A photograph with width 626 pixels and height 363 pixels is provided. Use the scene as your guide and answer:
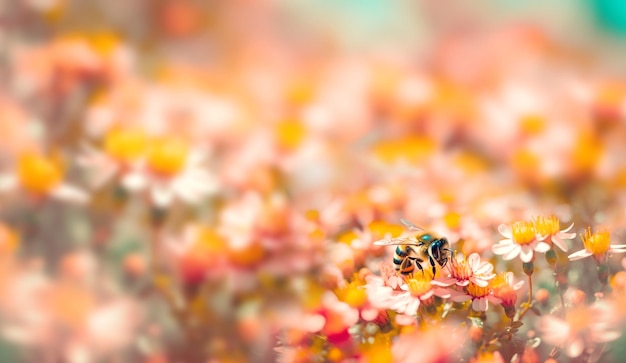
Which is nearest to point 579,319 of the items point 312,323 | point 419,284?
point 419,284

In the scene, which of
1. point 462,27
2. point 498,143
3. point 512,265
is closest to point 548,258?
point 512,265

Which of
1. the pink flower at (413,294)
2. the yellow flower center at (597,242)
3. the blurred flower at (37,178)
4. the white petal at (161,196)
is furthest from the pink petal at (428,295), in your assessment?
the blurred flower at (37,178)

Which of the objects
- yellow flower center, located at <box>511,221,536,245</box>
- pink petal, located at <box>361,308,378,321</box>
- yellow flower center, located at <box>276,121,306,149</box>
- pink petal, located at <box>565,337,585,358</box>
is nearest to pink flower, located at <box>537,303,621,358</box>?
pink petal, located at <box>565,337,585,358</box>

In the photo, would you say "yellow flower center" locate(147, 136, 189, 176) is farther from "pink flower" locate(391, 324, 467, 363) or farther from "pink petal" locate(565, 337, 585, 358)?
"pink petal" locate(565, 337, 585, 358)

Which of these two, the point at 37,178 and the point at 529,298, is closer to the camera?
the point at 37,178

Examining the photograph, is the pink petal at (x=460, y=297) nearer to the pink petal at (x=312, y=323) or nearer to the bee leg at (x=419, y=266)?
the bee leg at (x=419, y=266)

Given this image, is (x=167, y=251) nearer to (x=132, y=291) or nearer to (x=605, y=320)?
(x=132, y=291)

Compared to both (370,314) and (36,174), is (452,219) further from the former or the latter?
(36,174)
